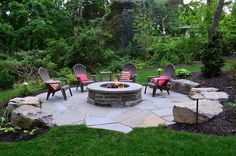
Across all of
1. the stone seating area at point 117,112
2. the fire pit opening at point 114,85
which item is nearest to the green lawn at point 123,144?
the stone seating area at point 117,112

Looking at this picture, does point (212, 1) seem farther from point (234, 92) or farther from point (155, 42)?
point (234, 92)

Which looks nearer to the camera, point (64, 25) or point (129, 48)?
point (129, 48)

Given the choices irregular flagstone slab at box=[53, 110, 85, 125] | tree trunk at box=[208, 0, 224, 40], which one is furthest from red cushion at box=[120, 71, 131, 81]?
tree trunk at box=[208, 0, 224, 40]

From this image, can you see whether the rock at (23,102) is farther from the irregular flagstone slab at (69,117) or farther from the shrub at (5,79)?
the shrub at (5,79)

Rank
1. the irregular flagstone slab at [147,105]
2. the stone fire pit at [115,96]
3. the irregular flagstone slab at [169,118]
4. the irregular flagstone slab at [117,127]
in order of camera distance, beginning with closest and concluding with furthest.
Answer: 1. the irregular flagstone slab at [117,127]
2. the irregular flagstone slab at [169,118]
3. the irregular flagstone slab at [147,105]
4. the stone fire pit at [115,96]

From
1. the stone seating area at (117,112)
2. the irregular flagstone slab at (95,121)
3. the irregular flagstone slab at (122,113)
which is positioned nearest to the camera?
the stone seating area at (117,112)

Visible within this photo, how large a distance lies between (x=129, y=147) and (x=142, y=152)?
259 mm

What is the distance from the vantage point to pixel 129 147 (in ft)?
15.7

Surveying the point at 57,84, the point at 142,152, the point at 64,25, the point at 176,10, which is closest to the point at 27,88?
the point at 57,84

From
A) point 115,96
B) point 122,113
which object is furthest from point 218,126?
point 115,96

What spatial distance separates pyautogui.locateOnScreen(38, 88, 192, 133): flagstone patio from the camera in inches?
240

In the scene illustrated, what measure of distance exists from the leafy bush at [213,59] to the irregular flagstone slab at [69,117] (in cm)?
490

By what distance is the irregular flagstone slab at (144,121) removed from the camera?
5.99 meters

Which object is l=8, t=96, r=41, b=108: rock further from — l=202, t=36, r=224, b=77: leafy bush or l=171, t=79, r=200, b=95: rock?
l=202, t=36, r=224, b=77: leafy bush
